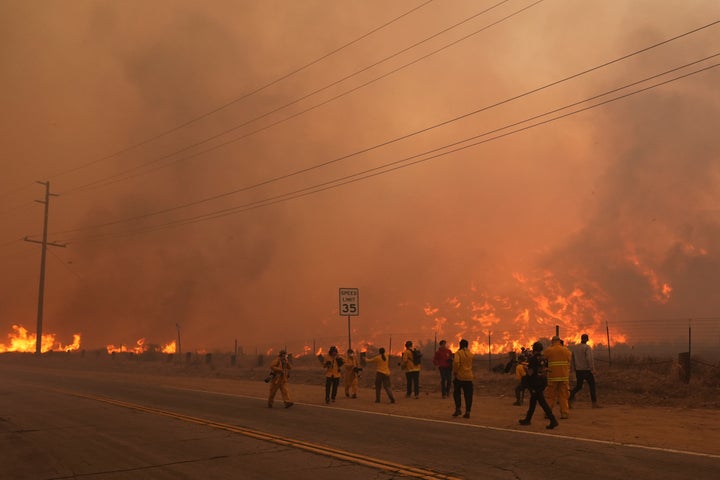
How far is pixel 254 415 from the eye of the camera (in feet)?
47.5

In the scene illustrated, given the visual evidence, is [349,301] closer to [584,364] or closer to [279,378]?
[279,378]

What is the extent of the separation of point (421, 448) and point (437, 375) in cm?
1840

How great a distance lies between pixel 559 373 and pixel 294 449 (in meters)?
6.72

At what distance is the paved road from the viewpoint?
26.1 feet

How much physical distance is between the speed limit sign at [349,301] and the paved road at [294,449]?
6.51 metres

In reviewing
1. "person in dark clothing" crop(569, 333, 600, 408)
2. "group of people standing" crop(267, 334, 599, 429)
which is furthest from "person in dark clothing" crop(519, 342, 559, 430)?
"person in dark clothing" crop(569, 333, 600, 408)

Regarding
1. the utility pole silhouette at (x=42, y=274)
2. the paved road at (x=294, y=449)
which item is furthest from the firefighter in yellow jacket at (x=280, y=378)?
the utility pole silhouette at (x=42, y=274)

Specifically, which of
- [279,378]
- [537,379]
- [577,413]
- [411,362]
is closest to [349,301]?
[411,362]

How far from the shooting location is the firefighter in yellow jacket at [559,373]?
43.6 ft

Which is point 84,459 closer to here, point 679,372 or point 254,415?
point 254,415

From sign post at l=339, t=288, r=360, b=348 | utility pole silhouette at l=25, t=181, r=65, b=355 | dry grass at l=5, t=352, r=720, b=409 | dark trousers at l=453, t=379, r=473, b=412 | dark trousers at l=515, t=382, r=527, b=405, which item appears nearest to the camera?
dark trousers at l=453, t=379, r=473, b=412

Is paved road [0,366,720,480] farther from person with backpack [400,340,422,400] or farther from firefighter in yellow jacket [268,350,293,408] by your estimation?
person with backpack [400,340,422,400]

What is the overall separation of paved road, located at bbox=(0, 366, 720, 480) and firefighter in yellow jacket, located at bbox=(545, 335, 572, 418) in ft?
7.85

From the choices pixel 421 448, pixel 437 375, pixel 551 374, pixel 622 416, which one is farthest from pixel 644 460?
pixel 437 375
